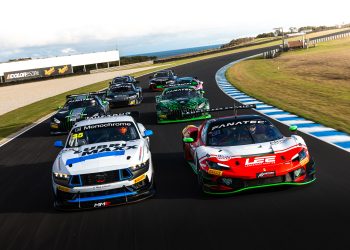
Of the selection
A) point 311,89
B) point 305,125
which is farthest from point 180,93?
point 311,89

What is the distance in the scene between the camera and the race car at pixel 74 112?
59.5ft

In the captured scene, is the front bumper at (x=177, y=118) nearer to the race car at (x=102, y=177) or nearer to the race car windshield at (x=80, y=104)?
the race car windshield at (x=80, y=104)

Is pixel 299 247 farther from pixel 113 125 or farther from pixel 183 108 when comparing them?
pixel 183 108

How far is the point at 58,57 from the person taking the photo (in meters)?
82.2

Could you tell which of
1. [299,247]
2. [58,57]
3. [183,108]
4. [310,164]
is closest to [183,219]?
[299,247]

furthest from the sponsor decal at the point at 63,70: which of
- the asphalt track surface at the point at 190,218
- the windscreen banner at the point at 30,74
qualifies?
the asphalt track surface at the point at 190,218

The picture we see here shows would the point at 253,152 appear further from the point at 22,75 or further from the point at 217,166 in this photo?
the point at 22,75

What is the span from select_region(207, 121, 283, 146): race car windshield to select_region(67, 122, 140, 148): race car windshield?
1751 millimetres

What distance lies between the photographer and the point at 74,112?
1870 cm

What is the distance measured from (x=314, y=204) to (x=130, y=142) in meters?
3.94

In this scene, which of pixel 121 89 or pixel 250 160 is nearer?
pixel 250 160

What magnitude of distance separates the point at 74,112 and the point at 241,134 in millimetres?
10800

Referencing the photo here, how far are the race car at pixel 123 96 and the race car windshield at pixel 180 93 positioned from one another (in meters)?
5.89

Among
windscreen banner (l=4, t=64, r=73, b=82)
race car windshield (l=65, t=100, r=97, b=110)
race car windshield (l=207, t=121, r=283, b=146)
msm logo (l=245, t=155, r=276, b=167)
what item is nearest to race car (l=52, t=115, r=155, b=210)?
race car windshield (l=207, t=121, r=283, b=146)
